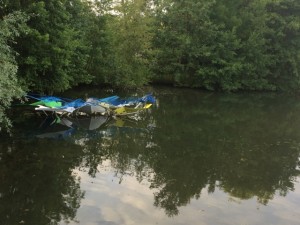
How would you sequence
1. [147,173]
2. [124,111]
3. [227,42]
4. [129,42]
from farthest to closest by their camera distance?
[227,42] → [129,42] → [124,111] → [147,173]

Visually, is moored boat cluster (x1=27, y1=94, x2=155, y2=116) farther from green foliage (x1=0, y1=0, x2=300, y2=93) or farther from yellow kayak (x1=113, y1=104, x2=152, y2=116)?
green foliage (x1=0, y1=0, x2=300, y2=93)

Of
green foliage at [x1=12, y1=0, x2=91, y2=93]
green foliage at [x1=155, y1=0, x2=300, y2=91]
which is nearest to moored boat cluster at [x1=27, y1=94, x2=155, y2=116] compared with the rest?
green foliage at [x1=12, y1=0, x2=91, y2=93]

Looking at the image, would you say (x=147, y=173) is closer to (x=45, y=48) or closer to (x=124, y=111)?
(x=124, y=111)

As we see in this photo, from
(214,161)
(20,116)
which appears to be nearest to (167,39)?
(20,116)

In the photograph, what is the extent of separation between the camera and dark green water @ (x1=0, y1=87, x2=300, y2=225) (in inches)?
358

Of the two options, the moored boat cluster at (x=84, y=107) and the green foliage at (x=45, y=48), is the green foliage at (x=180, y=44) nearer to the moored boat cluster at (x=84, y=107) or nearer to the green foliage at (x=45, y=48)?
the green foliage at (x=45, y=48)

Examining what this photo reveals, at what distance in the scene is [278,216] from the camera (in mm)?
9750

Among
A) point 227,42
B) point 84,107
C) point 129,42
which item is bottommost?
point 84,107

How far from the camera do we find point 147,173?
1206 centimetres

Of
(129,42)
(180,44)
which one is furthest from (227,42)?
(129,42)

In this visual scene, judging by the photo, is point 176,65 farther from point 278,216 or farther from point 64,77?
point 278,216

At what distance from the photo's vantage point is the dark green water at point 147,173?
910 cm

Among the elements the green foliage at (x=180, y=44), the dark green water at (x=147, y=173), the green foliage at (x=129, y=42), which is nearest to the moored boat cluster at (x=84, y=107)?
the dark green water at (x=147, y=173)

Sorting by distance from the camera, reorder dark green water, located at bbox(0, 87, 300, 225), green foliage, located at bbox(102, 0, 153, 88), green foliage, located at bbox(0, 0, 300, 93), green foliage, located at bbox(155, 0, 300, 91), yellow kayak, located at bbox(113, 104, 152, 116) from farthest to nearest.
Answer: green foliage, located at bbox(155, 0, 300, 91) → green foliage, located at bbox(102, 0, 153, 88) → green foliage, located at bbox(0, 0, 300, 93) → yellow kayak, located at bbox(113, 104, 152, 116) → dark green water, located at bbox(0, 87, 300, 225)
